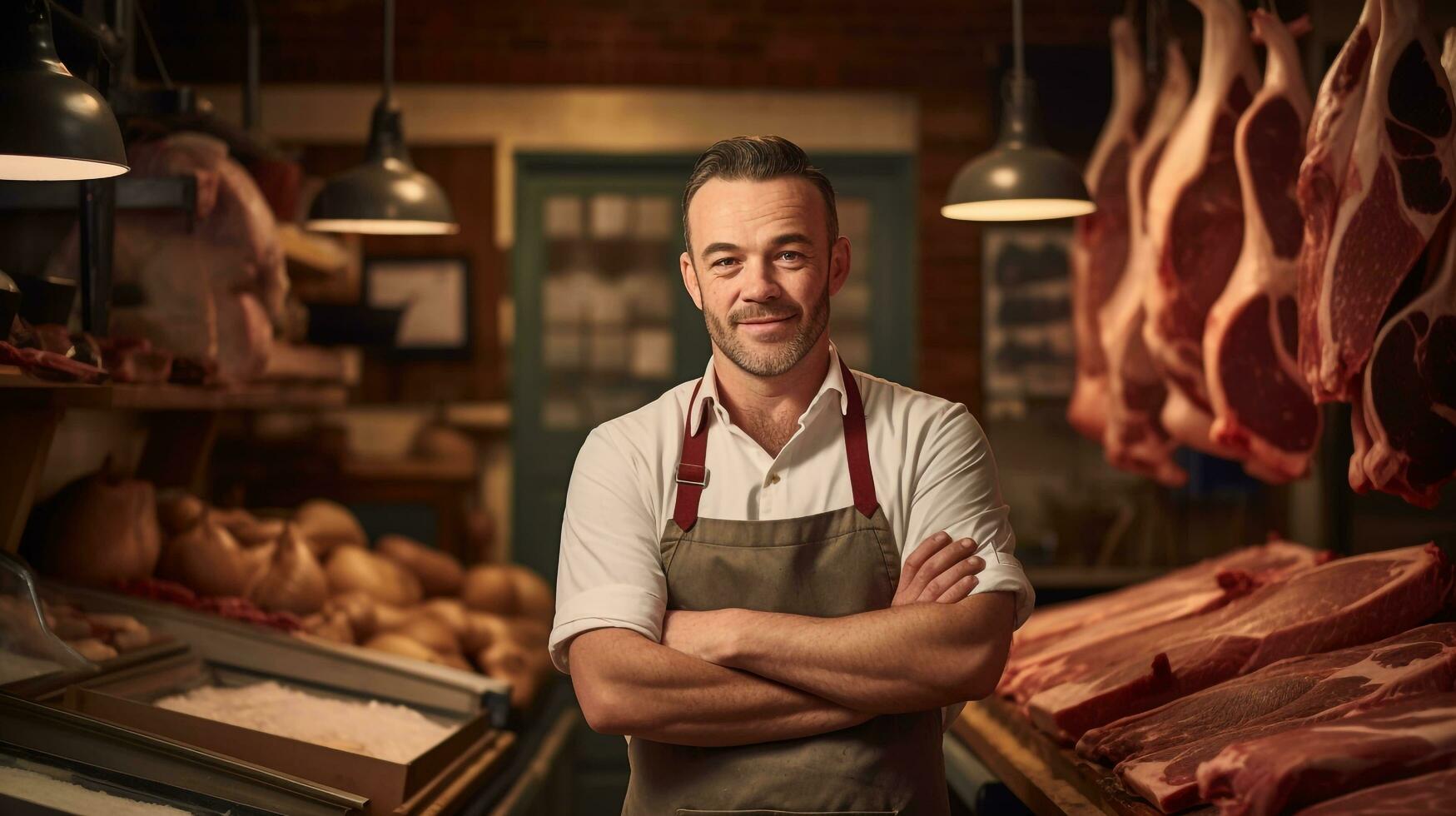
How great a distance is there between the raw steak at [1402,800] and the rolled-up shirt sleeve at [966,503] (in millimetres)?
488

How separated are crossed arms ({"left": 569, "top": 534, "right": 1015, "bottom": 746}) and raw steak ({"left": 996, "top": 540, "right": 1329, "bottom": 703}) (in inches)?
52.6

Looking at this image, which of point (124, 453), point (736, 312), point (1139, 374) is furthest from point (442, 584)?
point (736, 312)

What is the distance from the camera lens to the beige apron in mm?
1934

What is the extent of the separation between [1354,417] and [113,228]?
269cm

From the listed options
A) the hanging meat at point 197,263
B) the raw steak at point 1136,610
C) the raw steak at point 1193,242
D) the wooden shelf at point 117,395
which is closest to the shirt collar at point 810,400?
the wooden shelf at point 117,395

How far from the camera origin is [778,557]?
199 centimetres

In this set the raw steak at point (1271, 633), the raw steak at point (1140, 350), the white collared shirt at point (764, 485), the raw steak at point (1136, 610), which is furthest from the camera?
the raw steak at point (1140, 350)

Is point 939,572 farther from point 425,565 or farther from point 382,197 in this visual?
point 425,565

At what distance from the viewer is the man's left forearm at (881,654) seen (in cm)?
184

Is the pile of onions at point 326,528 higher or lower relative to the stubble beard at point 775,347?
lower

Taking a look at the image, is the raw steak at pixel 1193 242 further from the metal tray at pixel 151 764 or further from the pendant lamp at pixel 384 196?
the metal tray at pixel 151 764

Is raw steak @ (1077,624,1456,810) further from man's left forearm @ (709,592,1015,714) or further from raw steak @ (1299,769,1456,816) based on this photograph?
man's left forearm @ (709,592,1015,714)

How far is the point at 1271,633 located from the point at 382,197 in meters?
2.47

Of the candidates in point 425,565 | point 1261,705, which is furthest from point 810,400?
point 425,565
